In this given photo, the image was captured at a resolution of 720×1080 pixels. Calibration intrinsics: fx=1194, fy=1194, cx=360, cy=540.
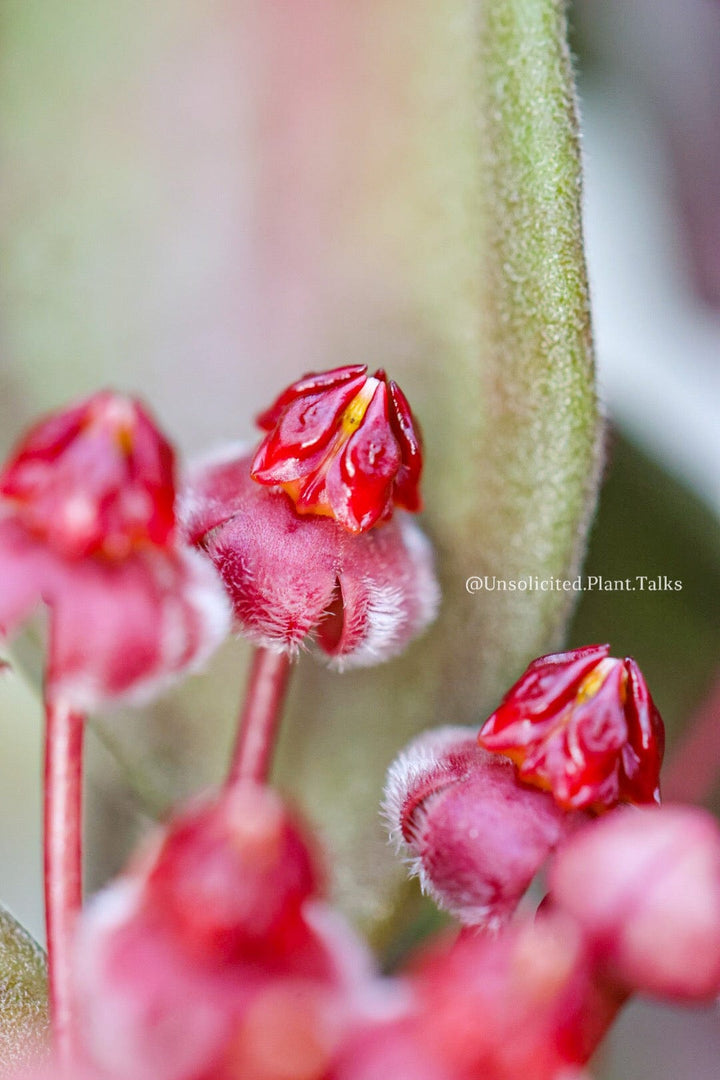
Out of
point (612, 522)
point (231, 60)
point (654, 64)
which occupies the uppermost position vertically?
point (654, 64)

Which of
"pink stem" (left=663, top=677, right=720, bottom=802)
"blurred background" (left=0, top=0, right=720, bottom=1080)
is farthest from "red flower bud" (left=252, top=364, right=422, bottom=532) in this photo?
"pink stem" (left=663, top=677, right=720, bottom=802)

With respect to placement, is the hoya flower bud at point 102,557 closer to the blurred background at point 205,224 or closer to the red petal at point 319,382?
the red petal at point 319,382

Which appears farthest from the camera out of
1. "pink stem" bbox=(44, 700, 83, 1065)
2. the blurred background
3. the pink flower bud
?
the blurred background

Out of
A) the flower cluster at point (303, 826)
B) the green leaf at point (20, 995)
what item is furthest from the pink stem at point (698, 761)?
the green leaf at point (20, 995)

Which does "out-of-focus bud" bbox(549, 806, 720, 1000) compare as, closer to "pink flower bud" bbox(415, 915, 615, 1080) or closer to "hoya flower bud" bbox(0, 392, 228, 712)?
"pink flower bud" bbox(415, 915, 615, 1080)

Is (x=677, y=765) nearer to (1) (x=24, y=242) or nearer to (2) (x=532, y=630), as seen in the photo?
(2) (x=532, y=630)

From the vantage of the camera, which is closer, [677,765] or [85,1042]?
[85,1042]

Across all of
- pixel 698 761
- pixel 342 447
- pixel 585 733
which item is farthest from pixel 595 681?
pixel 698 761

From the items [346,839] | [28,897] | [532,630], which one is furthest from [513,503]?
[28,897]
